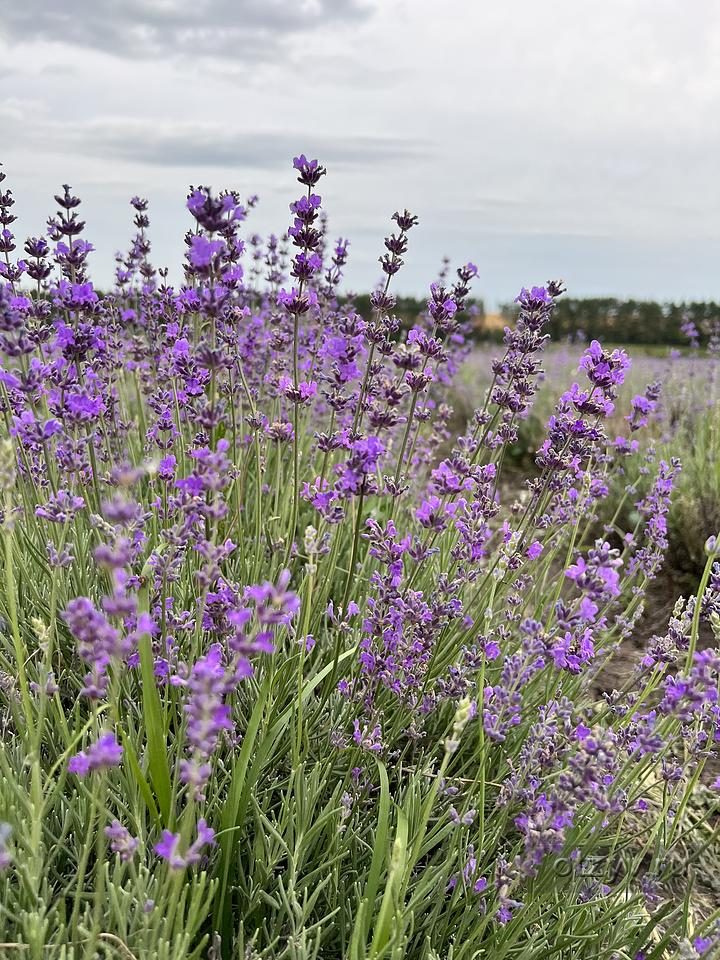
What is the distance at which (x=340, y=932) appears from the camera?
2064mm

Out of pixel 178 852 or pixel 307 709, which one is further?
pixel 307 709

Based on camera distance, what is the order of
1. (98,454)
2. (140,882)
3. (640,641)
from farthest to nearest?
1. (640,641)
2. (98,454)
3. (140,882)

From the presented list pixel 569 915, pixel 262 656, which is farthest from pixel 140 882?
pixel 569 915

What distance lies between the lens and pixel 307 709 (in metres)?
2.66

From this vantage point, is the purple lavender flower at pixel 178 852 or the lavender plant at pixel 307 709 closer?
the purple lavender flower at pixel 178 852

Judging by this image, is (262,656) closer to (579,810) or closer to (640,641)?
(579,810)

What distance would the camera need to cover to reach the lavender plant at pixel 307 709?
62.2 inches

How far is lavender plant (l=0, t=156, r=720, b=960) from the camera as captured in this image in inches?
62.2

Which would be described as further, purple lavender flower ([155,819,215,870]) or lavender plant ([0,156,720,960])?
lavender plant ([0,156,720,960])

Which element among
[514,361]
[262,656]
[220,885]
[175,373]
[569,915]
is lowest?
[569,915]

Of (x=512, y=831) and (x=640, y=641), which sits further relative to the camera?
(x=640, y=641)

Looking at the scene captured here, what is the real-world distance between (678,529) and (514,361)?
384 cm

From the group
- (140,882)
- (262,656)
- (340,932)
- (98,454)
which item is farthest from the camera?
(98,454)

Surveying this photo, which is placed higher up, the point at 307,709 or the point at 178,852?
the point at 178,852
